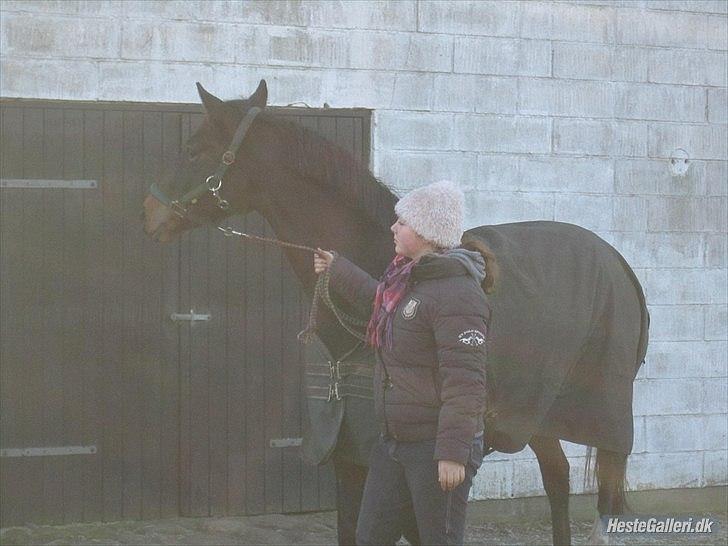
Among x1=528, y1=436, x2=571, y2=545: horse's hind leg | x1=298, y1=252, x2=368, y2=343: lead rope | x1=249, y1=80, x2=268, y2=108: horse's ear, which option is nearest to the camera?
x1=298, y1=252, x2=368, y2=343: lead rope

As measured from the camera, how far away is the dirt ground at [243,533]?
A: 217 inches

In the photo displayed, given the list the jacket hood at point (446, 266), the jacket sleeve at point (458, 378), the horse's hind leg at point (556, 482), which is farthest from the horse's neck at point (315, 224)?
the horse's hind leg at point (556, 482)

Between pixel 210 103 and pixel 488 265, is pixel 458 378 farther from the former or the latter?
pixel 210 103

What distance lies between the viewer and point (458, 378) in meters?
3.08

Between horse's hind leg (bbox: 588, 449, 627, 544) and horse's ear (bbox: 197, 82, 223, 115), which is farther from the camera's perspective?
horse's hind leg (bbox: 588, 449, 627, 544)

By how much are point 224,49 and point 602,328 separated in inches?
96.7

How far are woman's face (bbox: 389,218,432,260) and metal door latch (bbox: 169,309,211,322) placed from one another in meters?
2.66

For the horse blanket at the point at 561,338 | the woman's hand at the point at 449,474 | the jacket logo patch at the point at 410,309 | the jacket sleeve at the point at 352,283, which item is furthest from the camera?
the horse blanket at the point at 561,338

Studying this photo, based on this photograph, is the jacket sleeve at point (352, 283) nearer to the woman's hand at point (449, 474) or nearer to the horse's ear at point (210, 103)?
the woman's hand at point (449, 474)

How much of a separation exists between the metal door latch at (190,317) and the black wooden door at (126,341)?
0.02 meters

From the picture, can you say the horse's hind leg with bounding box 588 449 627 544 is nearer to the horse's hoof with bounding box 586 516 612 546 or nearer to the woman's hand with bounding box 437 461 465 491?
the horse's hoof with bounding box 586 516 612 546

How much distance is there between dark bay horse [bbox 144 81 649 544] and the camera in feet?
13.2

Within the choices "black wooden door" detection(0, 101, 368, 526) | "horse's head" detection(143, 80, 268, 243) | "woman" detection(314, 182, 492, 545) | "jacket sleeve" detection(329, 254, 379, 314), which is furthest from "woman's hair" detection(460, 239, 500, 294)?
"black wooden door" detection(0, 101, 368, 526)

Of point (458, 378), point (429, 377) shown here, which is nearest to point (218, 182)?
point (429, 377)
